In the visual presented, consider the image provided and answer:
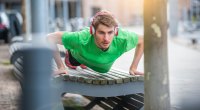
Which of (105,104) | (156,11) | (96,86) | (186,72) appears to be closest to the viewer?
(156,11)

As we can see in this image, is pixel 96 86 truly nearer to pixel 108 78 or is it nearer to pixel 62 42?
pixel 108 78

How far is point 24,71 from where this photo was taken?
2.15 m

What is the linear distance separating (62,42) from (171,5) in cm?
2662

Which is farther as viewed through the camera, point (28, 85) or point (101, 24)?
point (101, 24)

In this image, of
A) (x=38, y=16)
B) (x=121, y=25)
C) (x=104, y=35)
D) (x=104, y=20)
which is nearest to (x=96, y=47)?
(x=104, y=35)

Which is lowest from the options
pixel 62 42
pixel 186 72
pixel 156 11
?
pixel 186 72

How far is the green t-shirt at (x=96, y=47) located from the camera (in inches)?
202

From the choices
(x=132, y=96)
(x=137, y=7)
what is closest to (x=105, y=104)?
(x=132, y=96)

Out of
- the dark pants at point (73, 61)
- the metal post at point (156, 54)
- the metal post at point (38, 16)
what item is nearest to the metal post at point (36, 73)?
the metal post at point (38, 16)

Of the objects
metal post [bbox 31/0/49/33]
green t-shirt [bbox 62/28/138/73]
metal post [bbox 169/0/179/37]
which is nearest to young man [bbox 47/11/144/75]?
green t-shirt [bbox 62/28/138/73]

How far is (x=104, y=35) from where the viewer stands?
4906mm

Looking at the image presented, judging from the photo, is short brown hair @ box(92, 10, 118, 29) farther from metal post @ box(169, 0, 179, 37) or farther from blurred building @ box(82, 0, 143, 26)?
blurred building @ box(82, 0, 143, 26)

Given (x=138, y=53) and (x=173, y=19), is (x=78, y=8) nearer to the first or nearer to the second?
A: (x=173, y=19)

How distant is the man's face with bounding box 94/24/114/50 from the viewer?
4871mm
